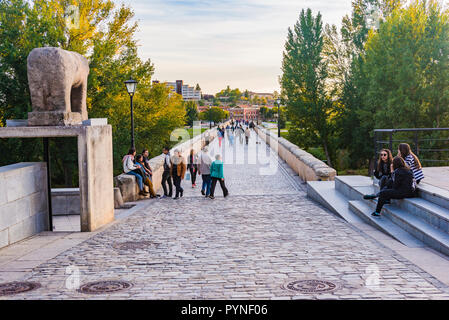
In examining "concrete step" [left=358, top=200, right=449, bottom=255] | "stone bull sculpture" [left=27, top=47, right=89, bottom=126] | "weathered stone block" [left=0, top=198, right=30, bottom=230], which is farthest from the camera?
"stone bull sculpture" [left=27, top=47, right=89, bottom=126]

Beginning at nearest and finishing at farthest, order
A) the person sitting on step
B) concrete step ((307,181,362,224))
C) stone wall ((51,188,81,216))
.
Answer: concrete step ((307,181,362,224))
stone wall ((51,188,81,216))
the person sitting on step

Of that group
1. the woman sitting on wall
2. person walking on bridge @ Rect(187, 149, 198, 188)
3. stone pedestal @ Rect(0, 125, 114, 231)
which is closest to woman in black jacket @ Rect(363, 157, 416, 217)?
stone pedestal @ Rect(0, 125, 114, 231)

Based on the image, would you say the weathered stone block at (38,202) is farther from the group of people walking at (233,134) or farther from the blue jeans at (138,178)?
the group of people walking at (233,134)

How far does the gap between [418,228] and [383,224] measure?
1.11 metres

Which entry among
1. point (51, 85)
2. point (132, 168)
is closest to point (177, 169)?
point (132, 168)

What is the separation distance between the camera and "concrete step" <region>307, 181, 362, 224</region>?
422 inches

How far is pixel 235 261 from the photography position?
22.8ft

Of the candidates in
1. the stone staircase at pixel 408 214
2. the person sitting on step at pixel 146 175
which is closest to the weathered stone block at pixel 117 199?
the person sitting on step at pixel 146 175

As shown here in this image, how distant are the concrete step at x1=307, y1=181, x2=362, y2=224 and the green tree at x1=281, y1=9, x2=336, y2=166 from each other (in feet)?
116

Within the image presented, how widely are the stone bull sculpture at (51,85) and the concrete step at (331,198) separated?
20.5ft

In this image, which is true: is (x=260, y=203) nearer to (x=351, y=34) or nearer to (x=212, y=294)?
(x=212, y=294)

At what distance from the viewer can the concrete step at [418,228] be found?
23.8ft

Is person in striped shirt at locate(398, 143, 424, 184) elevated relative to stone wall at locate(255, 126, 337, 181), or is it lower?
Result: elevated

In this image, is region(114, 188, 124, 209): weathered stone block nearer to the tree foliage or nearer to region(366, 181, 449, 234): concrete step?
region(366, 181, 449, 234): concrete step
